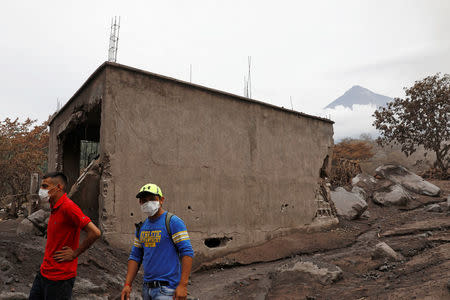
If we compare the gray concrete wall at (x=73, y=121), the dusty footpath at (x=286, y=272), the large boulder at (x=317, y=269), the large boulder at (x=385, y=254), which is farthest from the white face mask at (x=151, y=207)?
the large boulder at (x=385, y=254)

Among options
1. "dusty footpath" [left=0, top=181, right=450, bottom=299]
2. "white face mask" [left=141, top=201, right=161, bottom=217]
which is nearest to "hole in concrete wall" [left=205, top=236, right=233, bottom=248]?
"dusty footpath" [left=0, top=181, right=450, bottom=299]

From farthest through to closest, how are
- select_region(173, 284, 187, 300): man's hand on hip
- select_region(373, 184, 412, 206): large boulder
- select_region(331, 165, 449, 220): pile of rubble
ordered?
1. select_region(373, 184, 412, 206): large boulder
2. select_region(331, 165, 449, 220): pile of rubble
3. select_region(173, 284, 187, 300): man's hand on hip

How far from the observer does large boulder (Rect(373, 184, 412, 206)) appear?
14.1 metres

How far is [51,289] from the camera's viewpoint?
9.12 feet

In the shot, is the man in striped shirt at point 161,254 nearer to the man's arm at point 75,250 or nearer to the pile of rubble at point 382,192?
the man's arm at point 75,250

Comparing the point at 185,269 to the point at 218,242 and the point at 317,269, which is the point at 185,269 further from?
the point at 218,242

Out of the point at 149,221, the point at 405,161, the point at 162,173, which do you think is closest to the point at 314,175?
the point at 162,173

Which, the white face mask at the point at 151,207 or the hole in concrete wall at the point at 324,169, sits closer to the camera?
the white face mask at the point at 151,207

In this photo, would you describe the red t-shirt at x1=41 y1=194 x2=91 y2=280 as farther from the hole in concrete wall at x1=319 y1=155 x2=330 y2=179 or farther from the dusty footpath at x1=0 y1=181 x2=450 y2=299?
the hole in concrete wall at x1=319 y1=155 x2=330 y2=179

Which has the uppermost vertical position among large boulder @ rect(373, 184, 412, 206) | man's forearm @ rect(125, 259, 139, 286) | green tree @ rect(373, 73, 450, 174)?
green tree @ rect(373, 73, 450, 174)

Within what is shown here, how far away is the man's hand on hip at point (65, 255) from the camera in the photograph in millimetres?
2807

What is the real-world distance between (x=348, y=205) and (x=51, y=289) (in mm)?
11345

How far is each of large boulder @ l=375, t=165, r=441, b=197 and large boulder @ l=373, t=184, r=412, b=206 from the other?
Result: 5.03 ft

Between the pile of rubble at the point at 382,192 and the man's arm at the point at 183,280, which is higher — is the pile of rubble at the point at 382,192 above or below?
above
